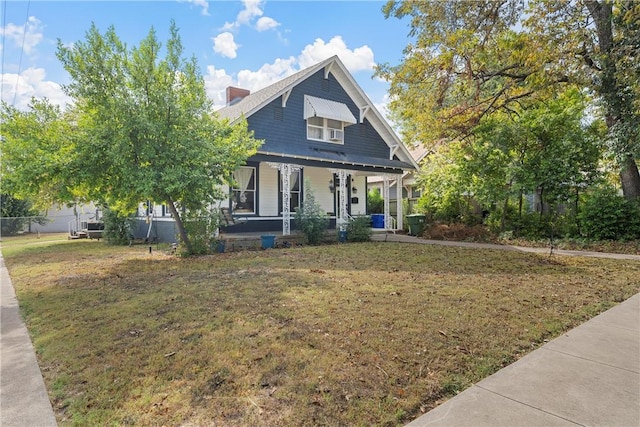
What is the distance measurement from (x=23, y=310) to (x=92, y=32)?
22.5ft

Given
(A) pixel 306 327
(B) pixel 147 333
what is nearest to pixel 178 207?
(B) pixel 147 333

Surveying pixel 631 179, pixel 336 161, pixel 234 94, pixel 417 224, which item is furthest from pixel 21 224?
pixel 631 179

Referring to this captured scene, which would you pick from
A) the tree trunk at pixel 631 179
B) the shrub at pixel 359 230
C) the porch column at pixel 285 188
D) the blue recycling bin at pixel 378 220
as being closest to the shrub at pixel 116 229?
the porch column at pixel 285 188

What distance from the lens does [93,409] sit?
105 inches

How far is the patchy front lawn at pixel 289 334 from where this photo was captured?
2.70 meters

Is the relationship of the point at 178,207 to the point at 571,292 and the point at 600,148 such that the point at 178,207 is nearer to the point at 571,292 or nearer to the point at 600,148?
the point at 571,292

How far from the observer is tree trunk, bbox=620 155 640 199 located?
1186 cm

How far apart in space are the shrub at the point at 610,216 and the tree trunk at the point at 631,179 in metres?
0.63

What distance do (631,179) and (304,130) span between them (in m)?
12.2

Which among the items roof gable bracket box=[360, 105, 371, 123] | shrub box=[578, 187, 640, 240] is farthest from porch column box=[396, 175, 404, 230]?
shrub box=[578, 187, 640, 240]

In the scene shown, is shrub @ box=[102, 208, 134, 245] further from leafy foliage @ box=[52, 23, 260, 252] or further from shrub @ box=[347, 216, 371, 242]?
shrub @ box=[347, 216, 371, 242]

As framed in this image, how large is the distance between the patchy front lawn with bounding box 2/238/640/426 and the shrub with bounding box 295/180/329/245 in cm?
492

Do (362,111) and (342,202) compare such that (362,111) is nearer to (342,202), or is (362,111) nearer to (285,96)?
(285,96)

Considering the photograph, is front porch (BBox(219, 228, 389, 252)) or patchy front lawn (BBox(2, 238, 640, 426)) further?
front porch (BBox(219, 228, 389, 252))
